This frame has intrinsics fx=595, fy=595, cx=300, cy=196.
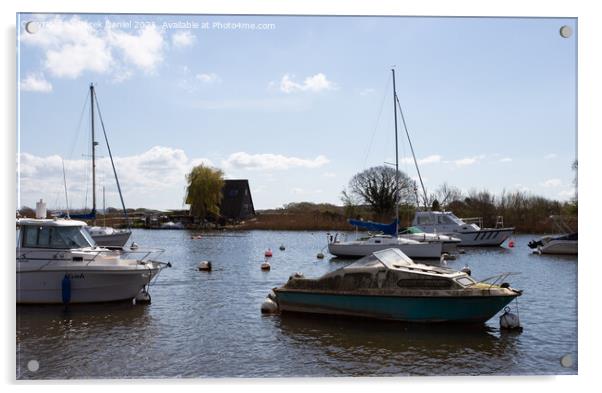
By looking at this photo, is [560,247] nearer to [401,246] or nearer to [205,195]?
[401,246]

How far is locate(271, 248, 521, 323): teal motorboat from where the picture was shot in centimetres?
1277

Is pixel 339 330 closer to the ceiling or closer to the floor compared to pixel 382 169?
closer to the floor

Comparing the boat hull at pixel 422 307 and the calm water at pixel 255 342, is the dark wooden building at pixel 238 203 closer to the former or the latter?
the calm water at pixel 255 342

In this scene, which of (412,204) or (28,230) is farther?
(412,204)

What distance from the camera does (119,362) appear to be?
1012 centimetres

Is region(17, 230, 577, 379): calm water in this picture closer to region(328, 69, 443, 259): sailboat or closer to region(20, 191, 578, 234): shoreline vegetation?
region(20, 191, 578, 234): shoreline vegetation

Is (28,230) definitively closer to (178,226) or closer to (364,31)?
(364,31)

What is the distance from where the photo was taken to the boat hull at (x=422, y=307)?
12773mm

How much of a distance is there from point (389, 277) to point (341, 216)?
3973 centimetres

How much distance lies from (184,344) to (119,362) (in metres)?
1.58

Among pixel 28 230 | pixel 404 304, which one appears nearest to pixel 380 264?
pixel 404 304

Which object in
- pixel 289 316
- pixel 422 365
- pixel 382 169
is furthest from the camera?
pixel 382 169

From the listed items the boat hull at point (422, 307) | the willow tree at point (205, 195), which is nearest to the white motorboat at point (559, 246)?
the boat hull at point (422, 307)

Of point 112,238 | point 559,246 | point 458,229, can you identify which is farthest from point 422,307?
point 458,229
